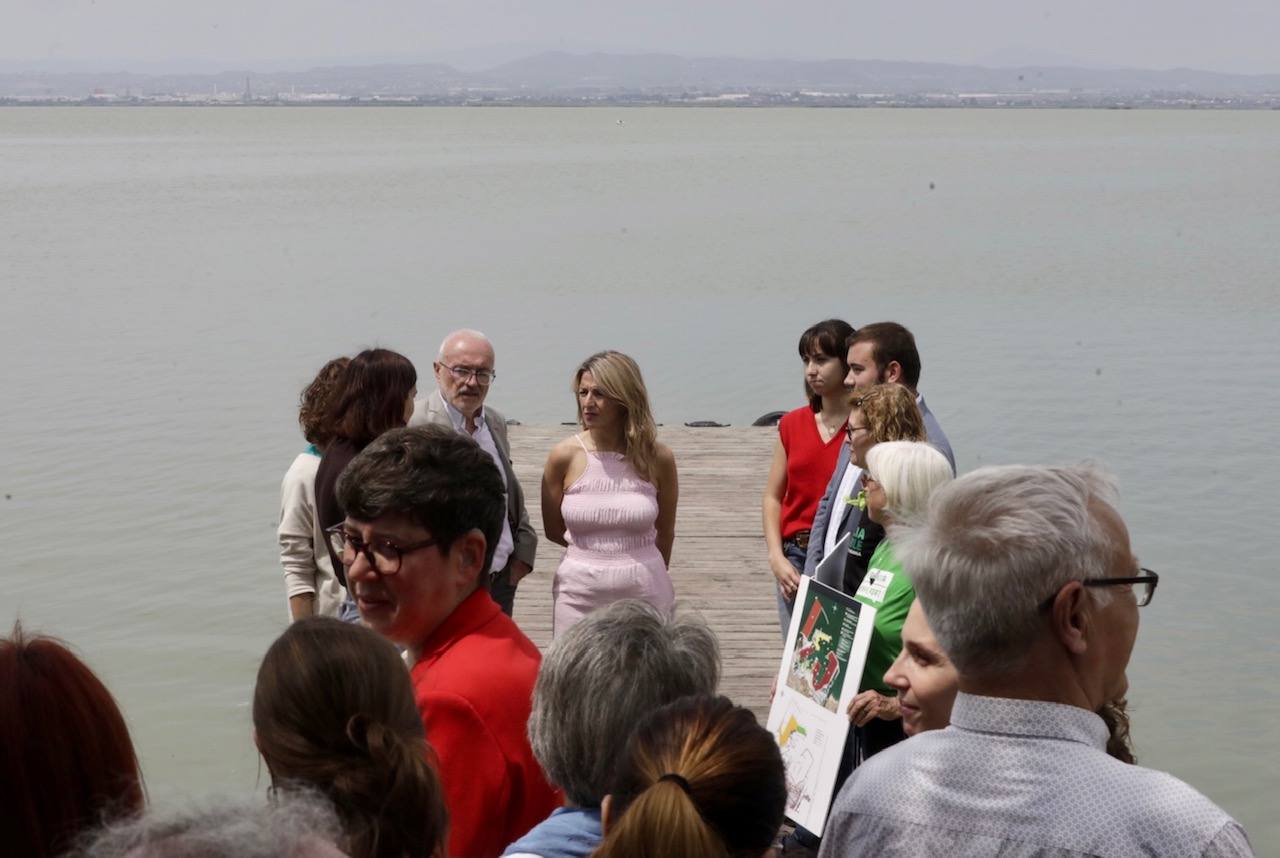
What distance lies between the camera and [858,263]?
112ft

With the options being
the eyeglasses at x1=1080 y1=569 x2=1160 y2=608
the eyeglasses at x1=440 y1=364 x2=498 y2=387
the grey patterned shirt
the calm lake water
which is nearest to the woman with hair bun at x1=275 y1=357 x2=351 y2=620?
the eyeglasses at x1=440 y1=364 x2=498 y2=387

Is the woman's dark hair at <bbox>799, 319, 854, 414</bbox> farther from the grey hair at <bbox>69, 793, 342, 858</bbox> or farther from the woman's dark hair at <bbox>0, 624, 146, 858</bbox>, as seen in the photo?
the grey hair at <bbox>69, 793, 342, 858</bbox>

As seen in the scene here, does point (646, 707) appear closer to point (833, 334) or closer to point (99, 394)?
point (833, 334)

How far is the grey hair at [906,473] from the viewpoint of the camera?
13.5 ft

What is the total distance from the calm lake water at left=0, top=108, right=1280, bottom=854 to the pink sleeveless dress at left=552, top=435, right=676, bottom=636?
5.04 ft

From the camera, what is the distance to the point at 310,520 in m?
4.99

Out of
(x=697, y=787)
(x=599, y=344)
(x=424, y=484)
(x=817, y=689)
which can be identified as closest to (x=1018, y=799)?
(x=697, y=787)

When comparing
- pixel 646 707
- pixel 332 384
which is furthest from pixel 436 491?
pixel 332 384

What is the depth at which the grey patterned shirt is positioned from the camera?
209 centimetres

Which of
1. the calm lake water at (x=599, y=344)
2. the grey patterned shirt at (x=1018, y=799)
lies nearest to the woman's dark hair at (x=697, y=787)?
the grey patterned shirt at (x=1018, y=799)

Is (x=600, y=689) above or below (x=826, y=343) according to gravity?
below

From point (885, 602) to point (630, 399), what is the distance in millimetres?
1607

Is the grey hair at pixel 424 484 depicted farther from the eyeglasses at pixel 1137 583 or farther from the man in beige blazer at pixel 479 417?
the man in beige blazer at pixel 479 417

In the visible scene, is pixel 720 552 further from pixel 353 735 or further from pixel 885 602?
pixel 353 735
